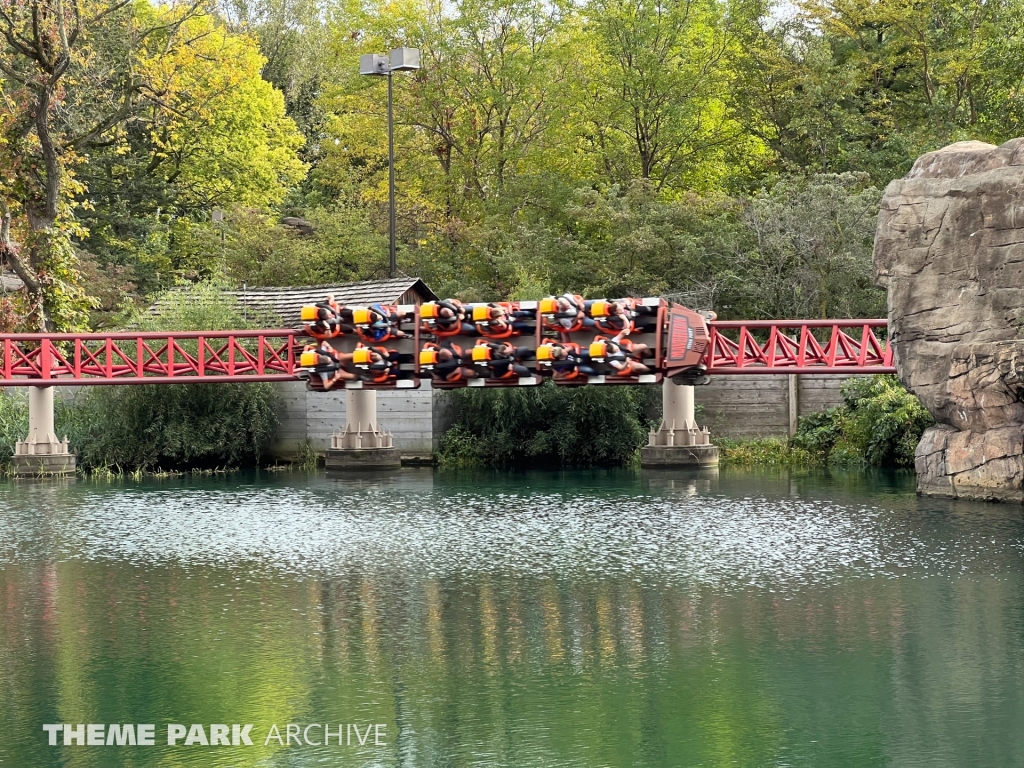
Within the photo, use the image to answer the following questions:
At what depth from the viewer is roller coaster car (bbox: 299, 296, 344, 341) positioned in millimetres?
32594

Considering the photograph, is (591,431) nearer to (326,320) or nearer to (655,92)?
(326,320)

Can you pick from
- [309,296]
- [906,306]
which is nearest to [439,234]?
[309,296]

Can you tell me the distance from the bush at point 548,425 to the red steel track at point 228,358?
10.3 ft

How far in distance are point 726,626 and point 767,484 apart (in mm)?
15155

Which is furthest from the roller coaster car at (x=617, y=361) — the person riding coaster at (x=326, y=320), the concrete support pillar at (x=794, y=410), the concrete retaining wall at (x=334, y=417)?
the concrete retaining wall at (x=334, y=417)

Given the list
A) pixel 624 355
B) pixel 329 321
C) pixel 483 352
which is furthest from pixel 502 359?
pixel 329 321

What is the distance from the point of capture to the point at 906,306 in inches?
1038

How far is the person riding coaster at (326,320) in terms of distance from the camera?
32.6 m

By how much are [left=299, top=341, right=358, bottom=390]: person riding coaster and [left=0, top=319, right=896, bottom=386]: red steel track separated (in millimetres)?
856

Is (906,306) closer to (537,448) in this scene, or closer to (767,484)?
(767,484)

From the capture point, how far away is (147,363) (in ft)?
113

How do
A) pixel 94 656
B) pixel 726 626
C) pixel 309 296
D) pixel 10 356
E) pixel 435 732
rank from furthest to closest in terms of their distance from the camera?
pixel 309 296, pixel 10 356, pixel 726 626, pixel 94 656, pixel 435 732

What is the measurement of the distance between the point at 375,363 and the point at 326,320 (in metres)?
1.53

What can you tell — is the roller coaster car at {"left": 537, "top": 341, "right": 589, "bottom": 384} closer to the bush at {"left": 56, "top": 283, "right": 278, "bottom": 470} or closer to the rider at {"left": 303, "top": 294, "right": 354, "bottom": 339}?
the rider at {"left": 303, "top": 294, "right": 354, "bottom": 339}
